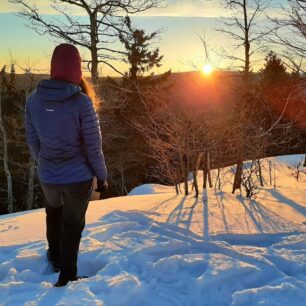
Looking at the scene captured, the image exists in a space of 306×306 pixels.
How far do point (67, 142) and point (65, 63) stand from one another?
1.94 ft

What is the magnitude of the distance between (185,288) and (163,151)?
7017 mm

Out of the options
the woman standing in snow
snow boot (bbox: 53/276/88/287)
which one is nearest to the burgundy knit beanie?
the woman standing in snow

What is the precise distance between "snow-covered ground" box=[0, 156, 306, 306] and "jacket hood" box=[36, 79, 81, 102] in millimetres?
1456

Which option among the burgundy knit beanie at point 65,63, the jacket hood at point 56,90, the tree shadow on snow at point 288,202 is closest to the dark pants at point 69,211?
the jacket hood at point 56,90

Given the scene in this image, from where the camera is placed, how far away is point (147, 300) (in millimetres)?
3252

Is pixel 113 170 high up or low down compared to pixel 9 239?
down

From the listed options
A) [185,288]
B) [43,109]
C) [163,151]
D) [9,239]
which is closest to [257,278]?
[185,288]

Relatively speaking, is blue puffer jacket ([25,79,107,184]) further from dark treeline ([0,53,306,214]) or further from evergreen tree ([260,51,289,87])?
evergreen tree ([260,51,289,87])

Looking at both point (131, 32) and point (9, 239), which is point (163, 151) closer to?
point (9, 239)

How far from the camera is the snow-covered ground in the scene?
3.31 metres

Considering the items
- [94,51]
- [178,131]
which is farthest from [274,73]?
[178,131]

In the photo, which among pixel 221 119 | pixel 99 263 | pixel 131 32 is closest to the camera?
pixel 99 263

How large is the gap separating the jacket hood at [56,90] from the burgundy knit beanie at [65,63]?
0.17 feet

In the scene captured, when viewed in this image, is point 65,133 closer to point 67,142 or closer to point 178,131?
point 67,142
